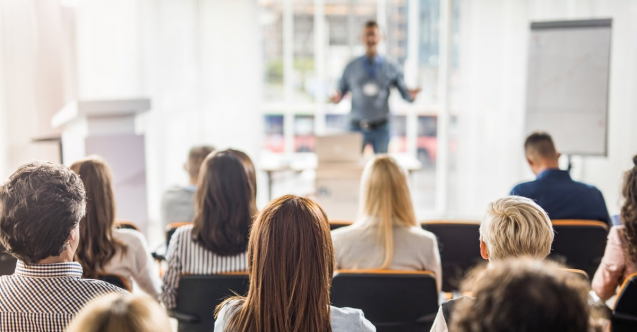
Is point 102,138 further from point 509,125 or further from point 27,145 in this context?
point 509,125

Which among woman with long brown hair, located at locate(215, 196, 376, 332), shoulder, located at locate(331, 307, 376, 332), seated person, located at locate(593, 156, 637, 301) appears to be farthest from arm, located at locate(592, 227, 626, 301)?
woman with long brown hair, located at locate(215, 196, 376, 332)

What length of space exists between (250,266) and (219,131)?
4.81 metres

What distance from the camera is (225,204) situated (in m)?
2.52

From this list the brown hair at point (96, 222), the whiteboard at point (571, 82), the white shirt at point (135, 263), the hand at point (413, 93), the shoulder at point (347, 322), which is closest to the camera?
the shoulder at point (347, 322)

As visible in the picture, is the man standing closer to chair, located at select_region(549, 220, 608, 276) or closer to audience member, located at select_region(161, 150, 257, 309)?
chair, located at select_region(549, 220, 608, 276)

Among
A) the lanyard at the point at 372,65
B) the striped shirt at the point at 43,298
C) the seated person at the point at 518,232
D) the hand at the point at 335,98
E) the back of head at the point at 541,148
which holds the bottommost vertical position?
the striped shirt at the point at 43,298

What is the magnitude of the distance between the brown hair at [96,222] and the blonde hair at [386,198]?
1.06 metres

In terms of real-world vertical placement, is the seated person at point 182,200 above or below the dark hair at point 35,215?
below

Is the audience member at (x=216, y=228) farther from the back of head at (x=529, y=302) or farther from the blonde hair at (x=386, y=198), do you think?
the back of head at (x=529, y=302)

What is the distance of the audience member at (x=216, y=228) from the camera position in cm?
246

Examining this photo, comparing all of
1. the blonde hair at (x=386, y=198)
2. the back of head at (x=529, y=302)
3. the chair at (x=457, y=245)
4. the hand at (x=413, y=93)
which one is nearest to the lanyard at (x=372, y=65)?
the hand at (x=413, y=93)

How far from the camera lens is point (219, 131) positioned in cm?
626

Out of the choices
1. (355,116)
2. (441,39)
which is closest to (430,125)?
(441,39)

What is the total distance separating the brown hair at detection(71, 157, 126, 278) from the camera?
240cm
